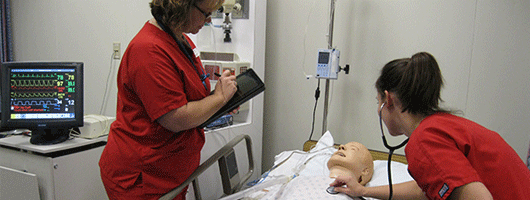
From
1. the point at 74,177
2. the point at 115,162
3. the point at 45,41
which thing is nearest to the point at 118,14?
the point at 45,41

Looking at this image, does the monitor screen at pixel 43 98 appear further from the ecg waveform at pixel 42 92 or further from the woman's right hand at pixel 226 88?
the woman's right hand at pixel 226 88

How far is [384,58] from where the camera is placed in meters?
2.42

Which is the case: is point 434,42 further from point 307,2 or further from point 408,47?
point 307,2

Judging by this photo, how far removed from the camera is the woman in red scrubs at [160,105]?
1085 millimetres

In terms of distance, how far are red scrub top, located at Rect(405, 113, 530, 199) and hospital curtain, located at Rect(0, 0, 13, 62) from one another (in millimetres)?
4233

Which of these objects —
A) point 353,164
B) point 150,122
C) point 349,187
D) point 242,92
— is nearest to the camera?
point 150,122

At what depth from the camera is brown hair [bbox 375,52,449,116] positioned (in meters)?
1.03

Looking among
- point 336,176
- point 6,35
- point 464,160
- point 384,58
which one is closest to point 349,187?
point 336,176

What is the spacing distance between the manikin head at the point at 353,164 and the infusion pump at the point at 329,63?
60cm

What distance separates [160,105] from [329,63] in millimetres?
1522

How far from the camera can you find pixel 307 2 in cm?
268

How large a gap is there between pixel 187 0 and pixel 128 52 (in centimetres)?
25

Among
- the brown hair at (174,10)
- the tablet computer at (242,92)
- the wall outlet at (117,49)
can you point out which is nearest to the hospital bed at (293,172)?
the tablet computer at (242,92)

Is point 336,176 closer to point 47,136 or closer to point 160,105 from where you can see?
point 160,105
